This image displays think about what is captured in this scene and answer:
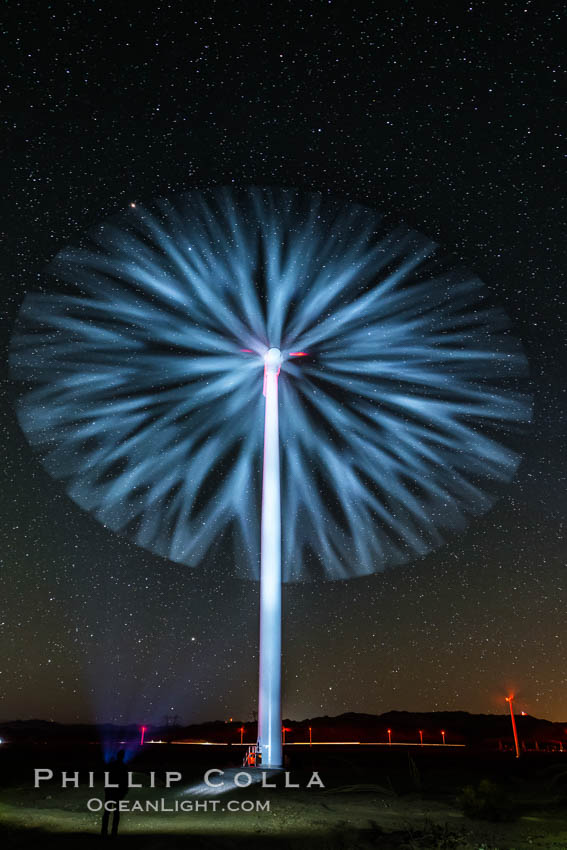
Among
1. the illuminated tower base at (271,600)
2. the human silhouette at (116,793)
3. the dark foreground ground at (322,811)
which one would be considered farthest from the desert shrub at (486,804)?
the human silhouette at (116,793)

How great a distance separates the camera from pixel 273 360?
35.7 metres

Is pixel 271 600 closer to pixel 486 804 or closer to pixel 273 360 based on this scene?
pixel 486 804

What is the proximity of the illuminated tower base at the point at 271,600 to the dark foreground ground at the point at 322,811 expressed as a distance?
1828mm

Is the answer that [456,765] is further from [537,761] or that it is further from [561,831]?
[561,831]

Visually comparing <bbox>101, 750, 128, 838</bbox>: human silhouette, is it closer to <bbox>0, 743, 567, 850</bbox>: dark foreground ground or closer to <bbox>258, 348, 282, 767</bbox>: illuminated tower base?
<bbox>0, 743, 567, 850</bbox>: dark foreground ground

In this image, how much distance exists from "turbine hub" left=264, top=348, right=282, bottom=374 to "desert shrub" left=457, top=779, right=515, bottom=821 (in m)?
22.0

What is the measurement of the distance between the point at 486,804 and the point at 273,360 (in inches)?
907

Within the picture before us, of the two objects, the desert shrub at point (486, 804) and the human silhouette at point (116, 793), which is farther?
the desert shrub at point (486, 804)

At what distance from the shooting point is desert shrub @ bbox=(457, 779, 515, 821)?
1770cm

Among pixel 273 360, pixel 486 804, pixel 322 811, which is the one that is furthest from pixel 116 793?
pixel 273 360

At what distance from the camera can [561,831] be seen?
53.0 feet

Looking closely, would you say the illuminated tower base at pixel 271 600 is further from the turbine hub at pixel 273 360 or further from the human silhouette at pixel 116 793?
the human silhouette at pixel 116 793

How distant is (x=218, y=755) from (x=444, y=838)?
70.6 ft

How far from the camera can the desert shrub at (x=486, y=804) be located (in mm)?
17703
